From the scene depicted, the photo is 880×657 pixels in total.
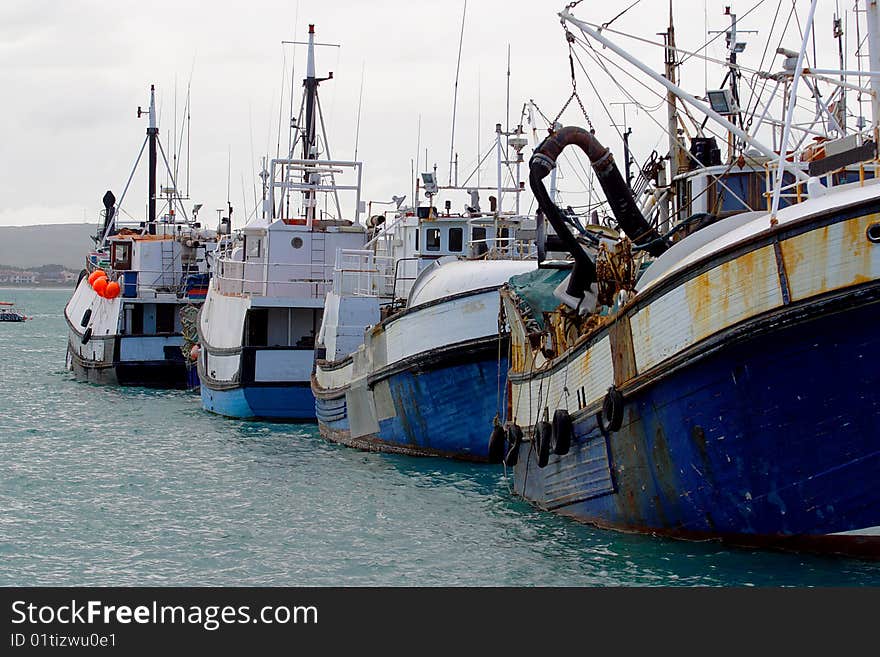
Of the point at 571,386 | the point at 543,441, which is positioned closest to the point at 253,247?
the point at 543,441

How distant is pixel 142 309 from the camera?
135 ft

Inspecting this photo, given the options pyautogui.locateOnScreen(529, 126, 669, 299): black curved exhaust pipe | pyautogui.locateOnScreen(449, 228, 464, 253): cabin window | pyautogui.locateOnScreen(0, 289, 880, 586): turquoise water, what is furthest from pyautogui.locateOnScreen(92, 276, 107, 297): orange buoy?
pyautogui.locateOnScreen(529, 126, 669, 299): black curved exhaust pipe

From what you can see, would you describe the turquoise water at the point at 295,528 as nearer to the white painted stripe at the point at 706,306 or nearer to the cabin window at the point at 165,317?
the white painted stripe at the point at 706,306

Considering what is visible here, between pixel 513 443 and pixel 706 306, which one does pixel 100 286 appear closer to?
pixel 513 443

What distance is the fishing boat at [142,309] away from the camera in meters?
39.1

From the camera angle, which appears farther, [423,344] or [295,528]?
[423,344]

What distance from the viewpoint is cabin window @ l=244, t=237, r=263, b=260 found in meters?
31.9

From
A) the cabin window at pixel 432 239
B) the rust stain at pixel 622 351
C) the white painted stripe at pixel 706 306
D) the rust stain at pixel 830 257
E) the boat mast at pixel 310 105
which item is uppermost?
the boat mast at pixel 310 105

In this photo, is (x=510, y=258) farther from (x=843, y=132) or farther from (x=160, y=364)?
(x=160, y=364)

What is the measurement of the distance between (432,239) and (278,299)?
13.0 feet

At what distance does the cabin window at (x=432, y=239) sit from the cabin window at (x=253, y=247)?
6.79 metres

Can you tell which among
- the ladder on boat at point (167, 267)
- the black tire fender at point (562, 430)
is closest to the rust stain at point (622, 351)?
the black tire fender at point (562, 430)

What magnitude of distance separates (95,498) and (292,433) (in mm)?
8715

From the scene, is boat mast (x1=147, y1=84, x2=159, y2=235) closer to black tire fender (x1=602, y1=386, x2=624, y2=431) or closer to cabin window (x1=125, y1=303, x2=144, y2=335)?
cabin window (x1=125, y1=303, x2=144, y2=335)
